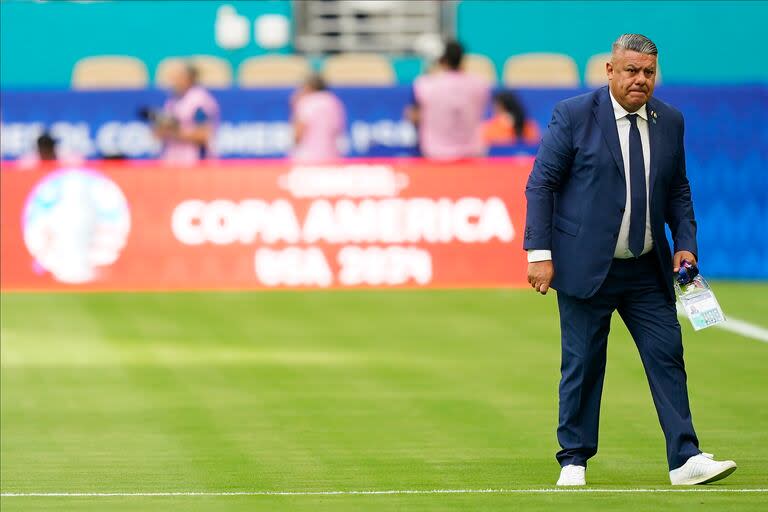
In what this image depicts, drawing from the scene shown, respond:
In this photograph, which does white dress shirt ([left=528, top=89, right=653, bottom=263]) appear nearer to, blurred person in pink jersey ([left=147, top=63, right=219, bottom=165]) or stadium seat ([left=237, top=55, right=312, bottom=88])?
blurred person in pink jersey ([left=147, top=63, right=219, bottom=165])

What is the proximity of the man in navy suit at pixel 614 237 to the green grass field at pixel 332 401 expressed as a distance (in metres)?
0.33

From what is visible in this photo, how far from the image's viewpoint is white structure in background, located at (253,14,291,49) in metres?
26.1

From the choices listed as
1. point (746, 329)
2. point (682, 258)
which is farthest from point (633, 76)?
point (746, 329)

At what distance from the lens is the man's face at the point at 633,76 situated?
307 inches

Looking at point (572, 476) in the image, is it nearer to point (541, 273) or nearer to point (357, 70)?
point (541, 273)

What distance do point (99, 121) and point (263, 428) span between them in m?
11.7

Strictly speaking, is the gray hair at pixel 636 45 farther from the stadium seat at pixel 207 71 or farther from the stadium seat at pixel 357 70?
the stadium seat at pixel 207 71

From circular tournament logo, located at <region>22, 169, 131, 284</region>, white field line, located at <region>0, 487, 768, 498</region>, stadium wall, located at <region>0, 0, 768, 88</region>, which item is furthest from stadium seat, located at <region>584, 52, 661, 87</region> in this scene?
white field line, located at <region>0, 487, 768, 498</region>

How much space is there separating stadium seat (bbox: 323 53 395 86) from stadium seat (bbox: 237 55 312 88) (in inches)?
13.1

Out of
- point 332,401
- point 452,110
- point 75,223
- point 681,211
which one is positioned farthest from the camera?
point 452,110

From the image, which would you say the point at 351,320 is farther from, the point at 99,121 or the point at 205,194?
the point at 99,121

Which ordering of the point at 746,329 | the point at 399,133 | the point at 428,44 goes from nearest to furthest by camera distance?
the point at 746,329 → the point at 399,133 → the point at 428,44

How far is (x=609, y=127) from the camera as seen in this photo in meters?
7.95

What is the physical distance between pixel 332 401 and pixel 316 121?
9189 millimetres
